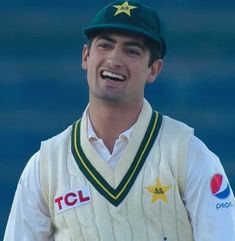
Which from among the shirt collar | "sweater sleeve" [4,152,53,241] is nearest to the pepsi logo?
the shirt collar

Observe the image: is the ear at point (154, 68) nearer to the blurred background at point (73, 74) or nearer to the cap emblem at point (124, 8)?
the cap emblem at point (124, 8)

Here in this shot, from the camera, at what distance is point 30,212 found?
130 inches

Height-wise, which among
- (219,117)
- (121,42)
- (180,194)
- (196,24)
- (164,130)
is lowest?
(180,194)

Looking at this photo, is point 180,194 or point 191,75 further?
point 191,75

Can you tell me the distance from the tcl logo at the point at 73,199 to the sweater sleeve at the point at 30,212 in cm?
7

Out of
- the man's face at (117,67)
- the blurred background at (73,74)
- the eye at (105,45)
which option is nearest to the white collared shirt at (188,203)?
the man's face at (117,67)

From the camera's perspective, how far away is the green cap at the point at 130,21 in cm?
317

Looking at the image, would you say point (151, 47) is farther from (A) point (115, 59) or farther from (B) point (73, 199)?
(B) point (73, 199)

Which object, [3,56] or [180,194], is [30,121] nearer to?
[3,56]

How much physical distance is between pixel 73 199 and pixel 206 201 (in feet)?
1.27

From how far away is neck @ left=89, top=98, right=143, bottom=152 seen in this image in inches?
128

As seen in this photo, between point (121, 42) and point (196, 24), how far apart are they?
1827 millimetres

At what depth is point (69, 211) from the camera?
324 centimetres

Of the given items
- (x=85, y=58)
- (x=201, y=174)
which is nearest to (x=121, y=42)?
(x=85, y=58)
